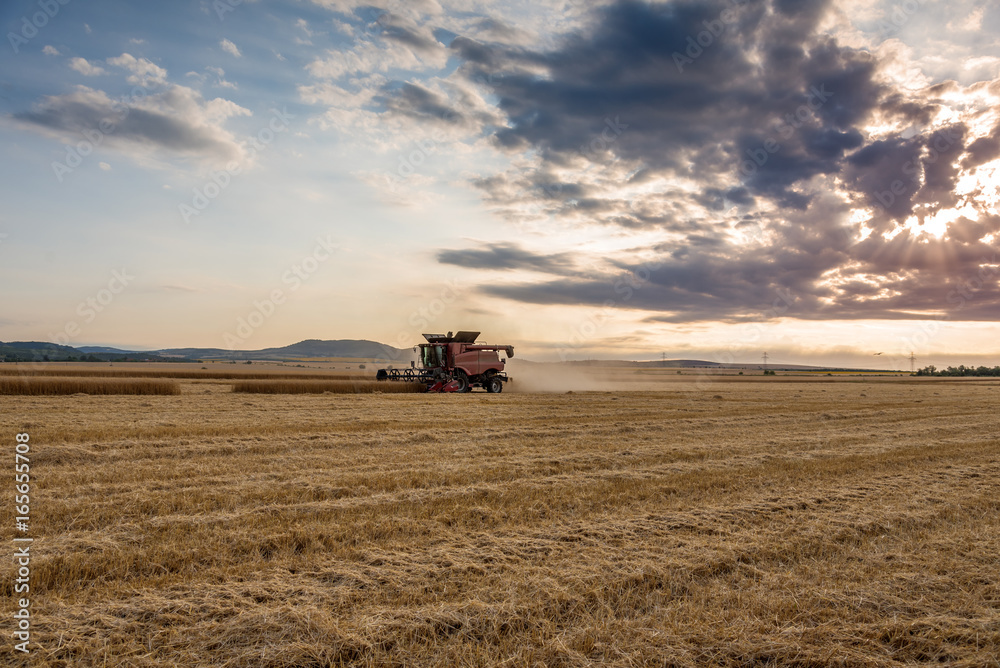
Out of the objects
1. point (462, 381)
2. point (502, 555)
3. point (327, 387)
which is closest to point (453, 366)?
point (462, 381)

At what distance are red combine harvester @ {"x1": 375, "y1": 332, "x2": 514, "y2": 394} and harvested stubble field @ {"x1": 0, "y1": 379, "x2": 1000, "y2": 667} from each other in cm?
1925

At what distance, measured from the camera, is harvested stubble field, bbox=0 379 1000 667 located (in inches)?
158

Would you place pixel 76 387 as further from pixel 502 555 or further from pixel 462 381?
pixel 502 555

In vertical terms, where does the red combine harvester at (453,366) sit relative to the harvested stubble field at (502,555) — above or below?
above

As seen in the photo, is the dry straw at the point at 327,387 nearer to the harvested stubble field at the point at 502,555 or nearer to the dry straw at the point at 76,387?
the dry straw at the point at 76,387

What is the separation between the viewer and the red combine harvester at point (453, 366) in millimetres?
31922

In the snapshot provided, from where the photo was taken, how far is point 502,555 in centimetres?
568

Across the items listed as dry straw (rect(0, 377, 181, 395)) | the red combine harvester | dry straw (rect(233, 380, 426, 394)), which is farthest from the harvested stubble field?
the red combine harvester

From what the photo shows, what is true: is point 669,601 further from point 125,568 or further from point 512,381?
point 512,381

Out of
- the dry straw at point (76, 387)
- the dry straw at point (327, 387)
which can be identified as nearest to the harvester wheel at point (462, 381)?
the dry straw at point (327, 387)

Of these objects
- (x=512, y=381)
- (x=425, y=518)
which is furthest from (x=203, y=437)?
(x=512, y=381)

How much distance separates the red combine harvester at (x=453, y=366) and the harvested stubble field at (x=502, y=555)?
1925 cm

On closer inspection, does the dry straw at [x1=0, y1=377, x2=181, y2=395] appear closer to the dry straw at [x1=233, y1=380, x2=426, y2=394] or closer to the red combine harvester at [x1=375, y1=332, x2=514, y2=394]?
the dry straw at [x1=233, y1=380, x2=426, y2=394]

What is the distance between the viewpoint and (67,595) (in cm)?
470
